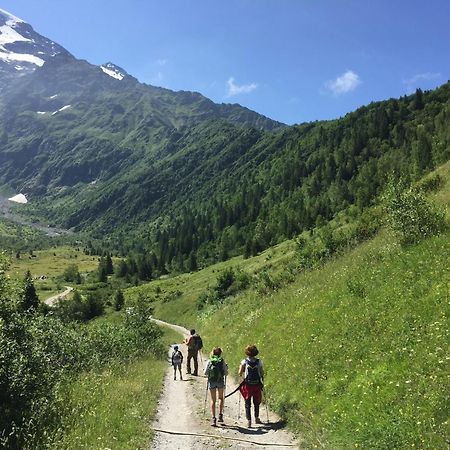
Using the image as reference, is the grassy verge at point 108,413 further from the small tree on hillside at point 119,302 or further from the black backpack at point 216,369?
the small tree on hillside at point 119,302

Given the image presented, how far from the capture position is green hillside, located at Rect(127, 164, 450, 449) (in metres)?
11.3

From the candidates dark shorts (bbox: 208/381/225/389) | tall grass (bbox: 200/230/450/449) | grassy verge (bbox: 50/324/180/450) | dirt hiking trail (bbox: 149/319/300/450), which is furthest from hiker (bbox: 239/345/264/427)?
grassy verge (bbox: 50/324/180/450)

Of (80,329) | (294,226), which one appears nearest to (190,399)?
(80,329)

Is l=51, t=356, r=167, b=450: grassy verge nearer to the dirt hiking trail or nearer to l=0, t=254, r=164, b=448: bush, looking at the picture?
the dirt hiking trail

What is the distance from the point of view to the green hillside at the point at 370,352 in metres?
11.3

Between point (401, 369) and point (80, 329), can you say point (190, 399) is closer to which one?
point (401, 369)

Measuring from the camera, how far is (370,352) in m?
15.1

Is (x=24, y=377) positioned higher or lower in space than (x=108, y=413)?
higher

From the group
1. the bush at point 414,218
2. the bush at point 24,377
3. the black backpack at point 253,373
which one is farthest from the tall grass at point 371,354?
the bush at point 24,377

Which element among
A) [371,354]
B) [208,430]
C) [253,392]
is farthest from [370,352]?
[208,430]

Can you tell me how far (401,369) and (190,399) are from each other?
42.9 feet

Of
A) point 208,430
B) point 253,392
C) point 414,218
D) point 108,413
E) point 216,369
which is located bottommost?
point 208,430

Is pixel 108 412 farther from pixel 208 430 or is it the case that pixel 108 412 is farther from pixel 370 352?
pixel 370 352

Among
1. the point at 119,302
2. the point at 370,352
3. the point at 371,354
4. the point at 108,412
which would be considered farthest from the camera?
the point at 119,302
